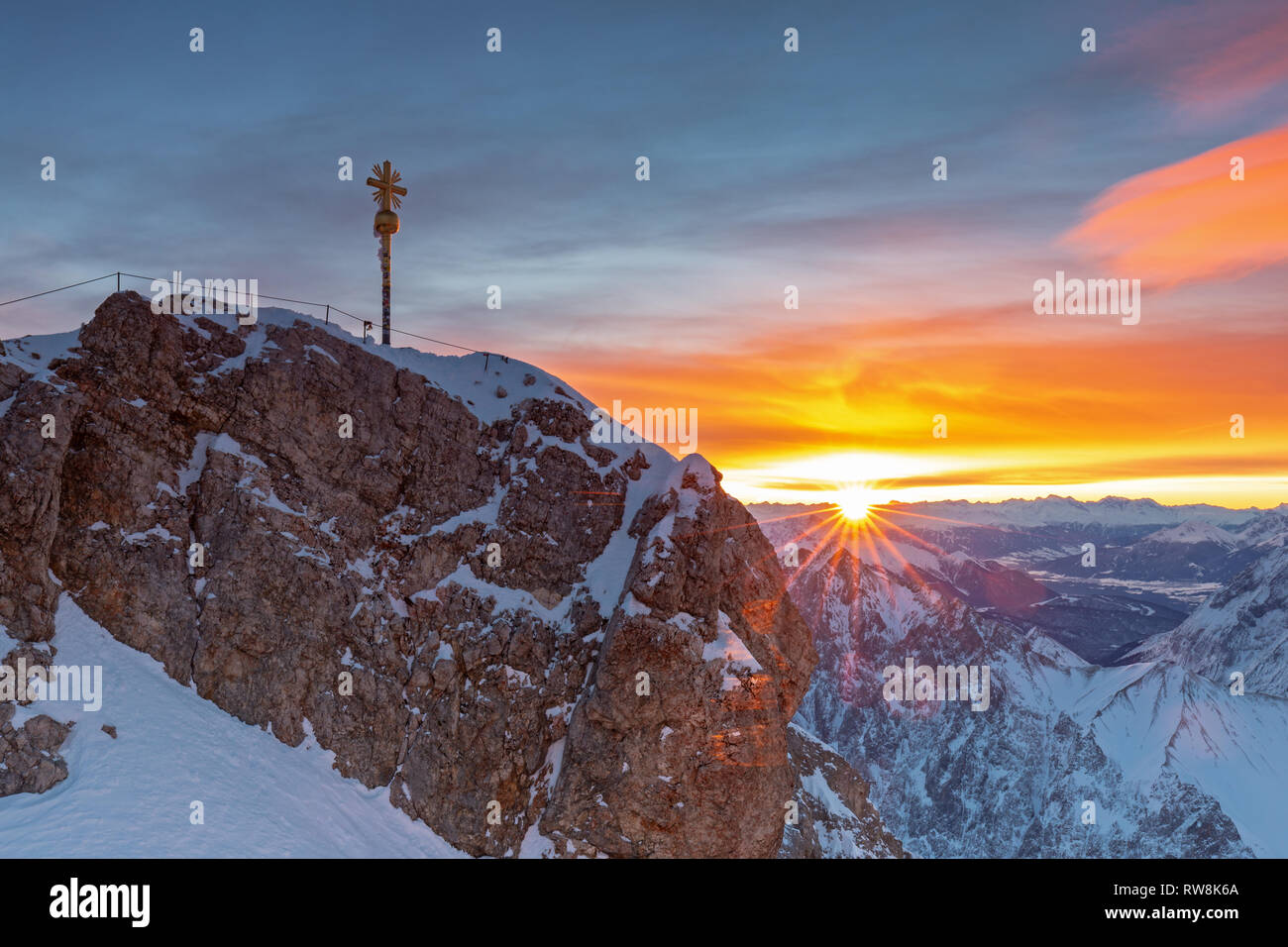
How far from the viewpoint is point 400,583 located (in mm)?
58875

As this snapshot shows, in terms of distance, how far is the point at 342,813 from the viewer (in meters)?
48.6

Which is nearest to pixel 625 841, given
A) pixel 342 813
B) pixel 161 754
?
pixel 342 813

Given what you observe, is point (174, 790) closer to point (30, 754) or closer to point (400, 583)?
point (30, 754)

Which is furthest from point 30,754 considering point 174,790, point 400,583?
point 400,583

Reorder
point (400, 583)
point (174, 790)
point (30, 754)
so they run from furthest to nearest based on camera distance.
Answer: point (400, 583)
point (174, 790)
point (30, 754)

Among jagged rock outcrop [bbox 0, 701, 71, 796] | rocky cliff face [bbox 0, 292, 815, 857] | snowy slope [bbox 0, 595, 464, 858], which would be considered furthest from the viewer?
rocky cliff face [bbox 0, 292, 815, 857]

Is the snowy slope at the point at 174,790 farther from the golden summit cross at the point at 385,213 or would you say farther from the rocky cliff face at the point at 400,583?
the golden summit cross at the point at 385,213

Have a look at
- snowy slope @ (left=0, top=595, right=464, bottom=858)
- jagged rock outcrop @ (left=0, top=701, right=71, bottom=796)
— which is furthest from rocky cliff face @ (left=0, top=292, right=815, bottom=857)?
jagged rock outcrop @ (left=0, top=701, right=71, bottom=796)

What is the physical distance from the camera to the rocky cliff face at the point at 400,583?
50.3 meters

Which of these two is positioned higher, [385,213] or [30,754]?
[385,213]

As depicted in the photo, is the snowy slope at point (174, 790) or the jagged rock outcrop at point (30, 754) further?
the jagged rock outcrop at point (30, 754)

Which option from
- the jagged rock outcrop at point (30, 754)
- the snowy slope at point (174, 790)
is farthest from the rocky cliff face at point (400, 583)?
the jagged rock outcrop at point (30, 754)

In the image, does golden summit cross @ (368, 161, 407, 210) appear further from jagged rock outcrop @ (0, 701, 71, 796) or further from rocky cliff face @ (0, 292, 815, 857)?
jagged rock outcrop @ (0, 701, 71, 796)

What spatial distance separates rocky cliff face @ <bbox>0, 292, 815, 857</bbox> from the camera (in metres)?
50.3
